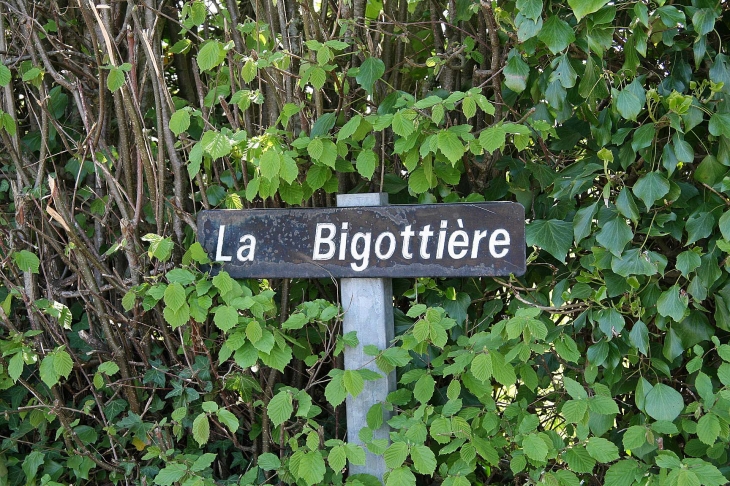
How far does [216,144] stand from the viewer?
193cm

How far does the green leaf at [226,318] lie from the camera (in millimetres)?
1890

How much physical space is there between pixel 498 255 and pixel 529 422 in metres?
0.45

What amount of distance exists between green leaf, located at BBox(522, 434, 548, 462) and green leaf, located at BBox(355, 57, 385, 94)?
40.0 inches

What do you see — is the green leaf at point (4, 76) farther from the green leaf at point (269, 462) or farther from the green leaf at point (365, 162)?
the green leaf at point (269, 462)

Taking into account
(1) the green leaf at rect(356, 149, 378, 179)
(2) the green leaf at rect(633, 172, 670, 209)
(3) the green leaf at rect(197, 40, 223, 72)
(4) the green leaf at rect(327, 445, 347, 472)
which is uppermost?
(3) the green leaf at rect(197, 40, 223, 72)

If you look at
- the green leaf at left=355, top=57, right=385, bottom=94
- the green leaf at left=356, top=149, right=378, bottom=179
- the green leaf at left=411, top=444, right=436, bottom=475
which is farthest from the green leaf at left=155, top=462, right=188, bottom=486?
the green leaf at left=355, top=57, right=385, bottom=94

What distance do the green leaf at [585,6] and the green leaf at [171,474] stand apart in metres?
1.58

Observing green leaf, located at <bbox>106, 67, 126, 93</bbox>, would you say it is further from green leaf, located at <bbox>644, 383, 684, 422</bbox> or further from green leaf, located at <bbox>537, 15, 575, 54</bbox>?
green leaf, located at <bbox>644, 383, 684, 422</bbox>

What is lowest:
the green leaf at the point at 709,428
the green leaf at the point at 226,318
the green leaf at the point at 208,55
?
the green leaf at the point at 709,428

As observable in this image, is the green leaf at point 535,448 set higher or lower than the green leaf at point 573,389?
lower

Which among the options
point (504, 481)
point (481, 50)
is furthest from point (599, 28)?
point (504, 481)

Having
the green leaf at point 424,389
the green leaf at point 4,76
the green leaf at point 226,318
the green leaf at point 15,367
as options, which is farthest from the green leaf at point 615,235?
the green leaf at point 4,76

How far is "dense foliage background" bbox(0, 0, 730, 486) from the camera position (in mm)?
1885

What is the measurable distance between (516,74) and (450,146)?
273 millimetres
